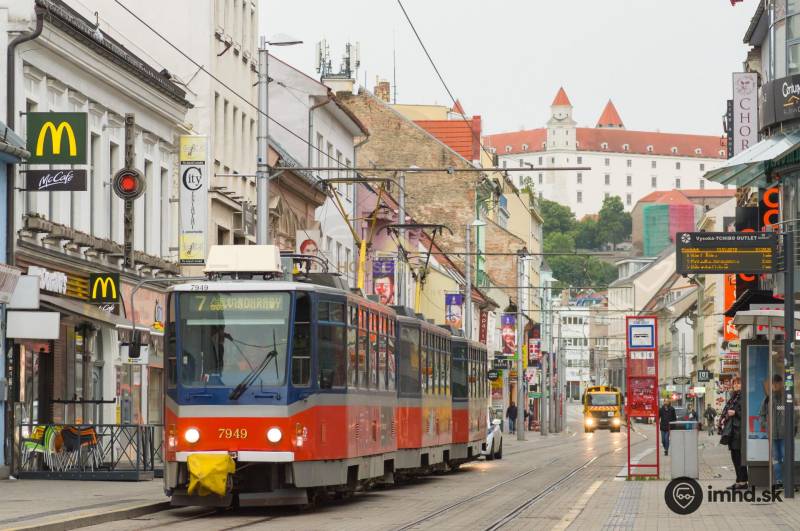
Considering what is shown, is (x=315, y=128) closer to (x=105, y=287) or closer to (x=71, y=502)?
(x=105, y=287)

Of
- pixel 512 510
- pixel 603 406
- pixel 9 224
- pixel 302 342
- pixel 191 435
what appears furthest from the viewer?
pixel 603 406

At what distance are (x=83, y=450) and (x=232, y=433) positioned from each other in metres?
7.67

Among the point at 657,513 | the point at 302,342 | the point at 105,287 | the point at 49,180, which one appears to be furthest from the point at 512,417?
the point at 302,342

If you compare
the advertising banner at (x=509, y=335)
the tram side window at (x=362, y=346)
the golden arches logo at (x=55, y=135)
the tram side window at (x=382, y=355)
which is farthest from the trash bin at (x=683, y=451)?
the advertising banner at (x=509, y=335)

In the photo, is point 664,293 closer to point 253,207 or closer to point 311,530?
point 253,207

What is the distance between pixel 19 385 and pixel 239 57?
65.5ft

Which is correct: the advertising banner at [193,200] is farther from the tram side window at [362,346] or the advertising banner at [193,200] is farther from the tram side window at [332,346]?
the tram side window at [332,346]

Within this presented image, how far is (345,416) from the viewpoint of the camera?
877 inches

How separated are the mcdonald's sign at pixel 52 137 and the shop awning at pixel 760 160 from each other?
1107 centimetres

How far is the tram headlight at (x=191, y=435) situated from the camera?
67.4 feet

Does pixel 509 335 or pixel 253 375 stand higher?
pixel 509 335

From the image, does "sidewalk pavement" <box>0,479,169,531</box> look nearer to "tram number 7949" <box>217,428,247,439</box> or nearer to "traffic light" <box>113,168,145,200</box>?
"tram number 7949" <box>217,428,247,439</box>

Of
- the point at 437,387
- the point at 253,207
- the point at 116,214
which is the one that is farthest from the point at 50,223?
the point at 253,207

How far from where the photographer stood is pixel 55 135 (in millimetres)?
27188
